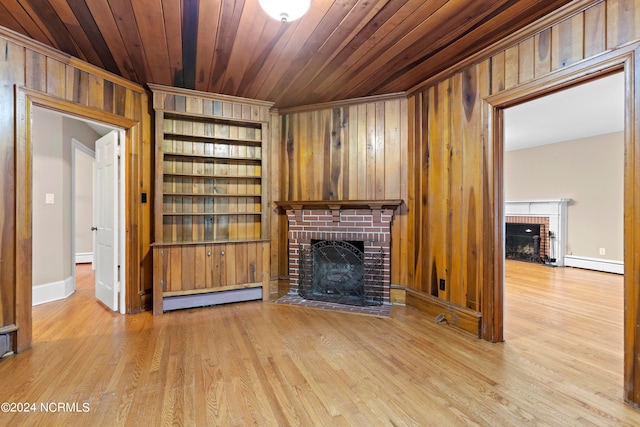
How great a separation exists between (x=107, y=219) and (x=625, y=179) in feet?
14.8

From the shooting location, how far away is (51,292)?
362 centimetres

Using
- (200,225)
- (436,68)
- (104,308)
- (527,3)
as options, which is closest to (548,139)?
(436,68)

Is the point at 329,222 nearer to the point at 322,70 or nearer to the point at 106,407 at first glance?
the point at 322,70

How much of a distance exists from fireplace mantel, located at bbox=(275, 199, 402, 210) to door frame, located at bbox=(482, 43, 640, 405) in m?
1.09

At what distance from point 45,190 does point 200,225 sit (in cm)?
204

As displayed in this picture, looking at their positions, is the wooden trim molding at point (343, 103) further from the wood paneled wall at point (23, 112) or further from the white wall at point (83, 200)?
the white wall at point (83, 200)

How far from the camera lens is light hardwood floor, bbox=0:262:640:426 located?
61.6 inches

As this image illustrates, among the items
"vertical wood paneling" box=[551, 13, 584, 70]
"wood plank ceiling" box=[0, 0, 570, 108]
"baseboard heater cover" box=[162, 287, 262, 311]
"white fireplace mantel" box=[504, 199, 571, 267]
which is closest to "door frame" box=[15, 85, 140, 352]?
"wood plank ceiling" box=[0, 0, 570, 108]

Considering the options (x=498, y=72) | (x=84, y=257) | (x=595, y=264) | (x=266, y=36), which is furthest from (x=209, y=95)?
(x=595, y=264)

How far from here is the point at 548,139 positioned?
5.81 meters

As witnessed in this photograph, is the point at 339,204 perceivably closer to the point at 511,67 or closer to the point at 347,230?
the point at 347,230

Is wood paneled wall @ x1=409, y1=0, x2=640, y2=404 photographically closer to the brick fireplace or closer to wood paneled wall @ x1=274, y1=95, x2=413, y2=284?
wood paneled wall @ x1=274, y1=95, x2=413, y2=284

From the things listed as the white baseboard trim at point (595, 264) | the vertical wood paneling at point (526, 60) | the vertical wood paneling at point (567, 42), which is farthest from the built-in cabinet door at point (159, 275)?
the white baseboard trim at point (595, 264)

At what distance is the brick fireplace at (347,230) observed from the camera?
3463 mm
